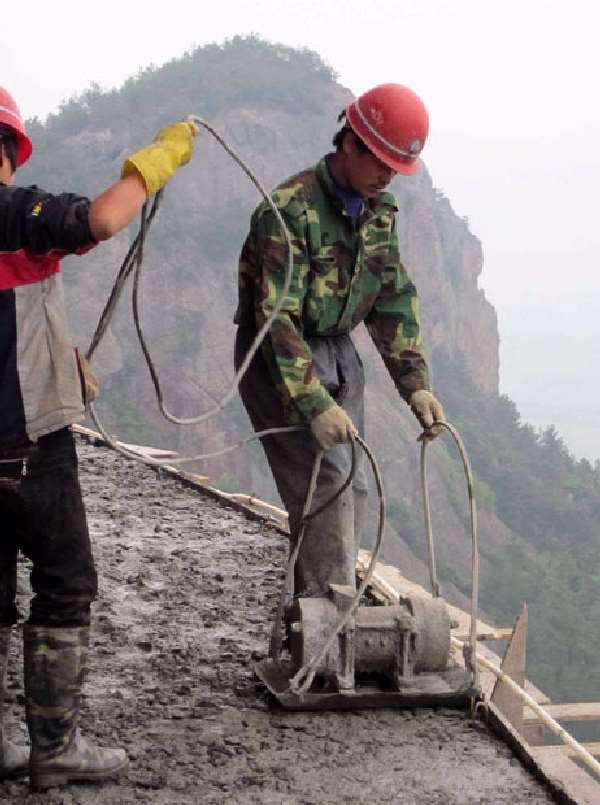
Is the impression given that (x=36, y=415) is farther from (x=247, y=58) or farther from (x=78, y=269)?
(x=247, y=58)

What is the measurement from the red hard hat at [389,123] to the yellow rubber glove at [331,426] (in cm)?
79

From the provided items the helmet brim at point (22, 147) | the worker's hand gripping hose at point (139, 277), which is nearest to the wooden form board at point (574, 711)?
the worker's hand gripping hose at point (139, 277)

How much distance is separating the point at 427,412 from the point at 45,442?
4.78 ft

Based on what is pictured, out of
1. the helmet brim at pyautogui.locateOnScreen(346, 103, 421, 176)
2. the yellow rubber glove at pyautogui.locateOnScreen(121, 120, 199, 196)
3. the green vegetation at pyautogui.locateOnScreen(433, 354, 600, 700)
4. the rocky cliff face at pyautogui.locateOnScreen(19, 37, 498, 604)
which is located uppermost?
the rocky cliff face at pyautogui.locateOnScreen(19, 37, 498, 604)

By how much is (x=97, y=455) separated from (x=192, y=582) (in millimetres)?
3003

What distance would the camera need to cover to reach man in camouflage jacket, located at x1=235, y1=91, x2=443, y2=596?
331cm

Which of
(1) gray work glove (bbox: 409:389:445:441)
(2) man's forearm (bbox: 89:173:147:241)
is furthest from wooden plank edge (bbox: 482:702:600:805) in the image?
(2) man's forearm (bbox: 89:173:147:241)

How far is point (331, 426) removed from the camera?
129 inches

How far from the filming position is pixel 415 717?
3.50m

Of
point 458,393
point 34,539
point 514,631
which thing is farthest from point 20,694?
point 458,393

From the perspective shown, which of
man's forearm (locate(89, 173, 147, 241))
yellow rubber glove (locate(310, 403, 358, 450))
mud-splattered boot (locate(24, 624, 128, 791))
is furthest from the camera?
yellow rubber glove (locate(310, 403, 358, 450))

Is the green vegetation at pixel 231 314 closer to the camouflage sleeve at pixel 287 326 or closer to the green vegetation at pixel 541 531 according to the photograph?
the green vegetation at pixel 541 531

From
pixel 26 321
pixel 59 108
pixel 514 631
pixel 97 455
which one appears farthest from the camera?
pixel 59 108

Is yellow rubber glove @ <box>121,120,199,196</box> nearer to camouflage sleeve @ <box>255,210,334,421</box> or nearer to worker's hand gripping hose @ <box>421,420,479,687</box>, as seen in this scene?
camouflage sleeve @ <box>255,210,334,421</box>
